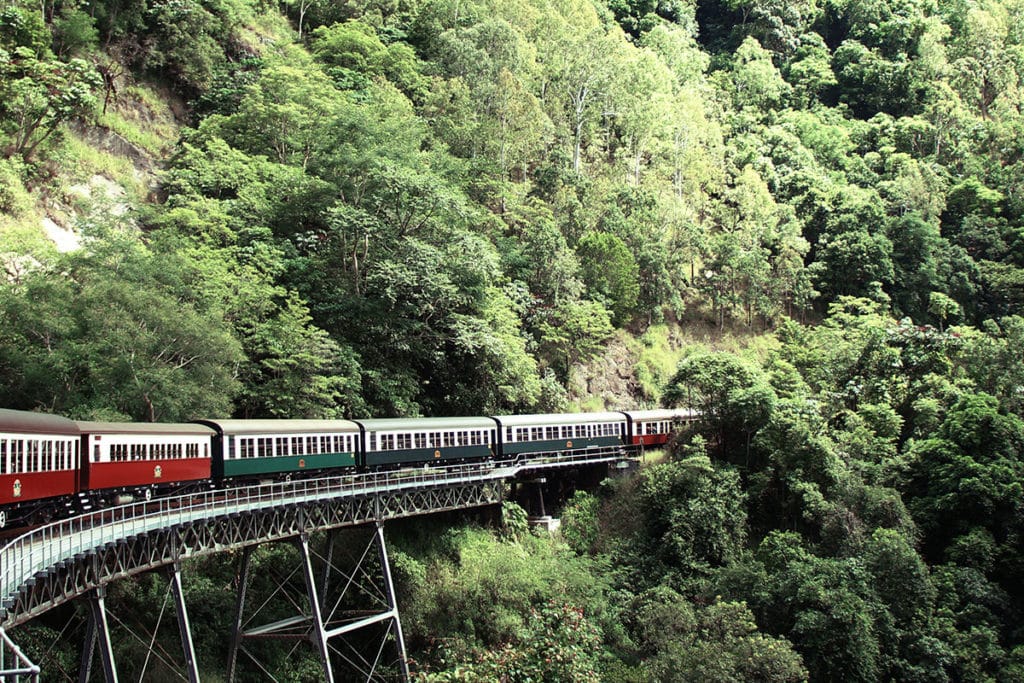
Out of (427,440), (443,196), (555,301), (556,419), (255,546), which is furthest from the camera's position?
(555,301)

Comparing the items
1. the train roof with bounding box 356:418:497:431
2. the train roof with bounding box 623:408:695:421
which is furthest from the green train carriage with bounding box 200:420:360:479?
the train roof with bounding box 623:408:695:421

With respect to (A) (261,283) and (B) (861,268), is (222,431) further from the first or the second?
(B) (861,268)

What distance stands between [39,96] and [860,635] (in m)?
36.4

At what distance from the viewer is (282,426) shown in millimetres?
30000

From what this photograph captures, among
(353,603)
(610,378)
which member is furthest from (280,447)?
(610,378)

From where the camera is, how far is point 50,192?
41.9 metres

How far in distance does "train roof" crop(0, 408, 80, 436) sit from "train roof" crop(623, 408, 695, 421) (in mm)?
25688

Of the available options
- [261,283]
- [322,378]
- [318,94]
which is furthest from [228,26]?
[322,378]

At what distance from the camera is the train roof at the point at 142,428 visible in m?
23.4

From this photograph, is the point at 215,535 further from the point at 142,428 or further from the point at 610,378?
the point at 610,378

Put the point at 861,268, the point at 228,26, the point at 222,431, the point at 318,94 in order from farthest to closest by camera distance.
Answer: the point at 861,268
the point at 228,26
the point at 318,94
the point at 222,431

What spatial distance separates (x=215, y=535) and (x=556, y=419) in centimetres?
1714

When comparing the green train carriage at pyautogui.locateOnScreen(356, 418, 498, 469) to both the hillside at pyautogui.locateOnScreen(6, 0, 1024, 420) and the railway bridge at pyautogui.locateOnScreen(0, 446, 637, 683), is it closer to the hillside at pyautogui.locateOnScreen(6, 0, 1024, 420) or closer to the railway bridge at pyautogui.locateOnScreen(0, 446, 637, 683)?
the railway bridge at pyautogui.locateOnScreen(0, 446, 637, 683)

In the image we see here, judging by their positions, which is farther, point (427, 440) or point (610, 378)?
point (610, 378)
